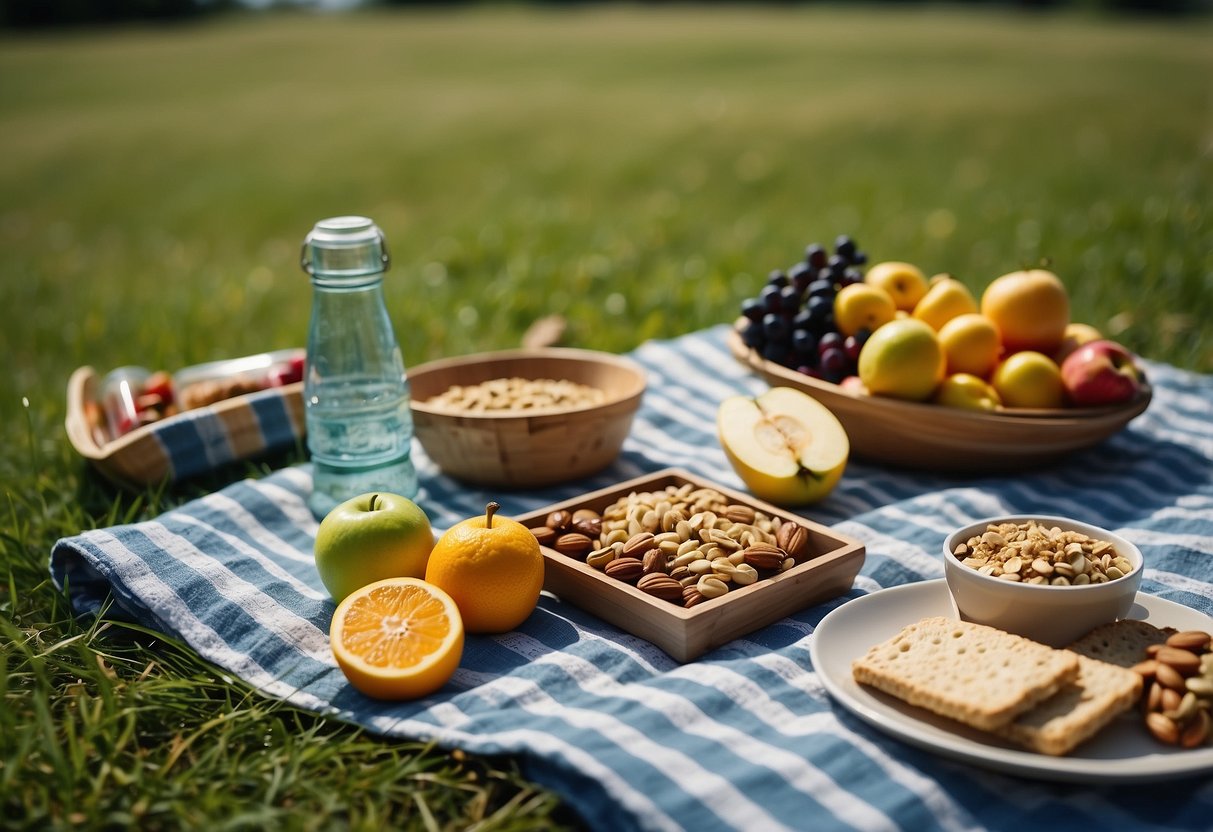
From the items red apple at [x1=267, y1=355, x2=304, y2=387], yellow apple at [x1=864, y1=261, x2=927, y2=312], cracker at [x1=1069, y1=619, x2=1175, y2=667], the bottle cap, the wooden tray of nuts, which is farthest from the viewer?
red apple at [x1=267, y1=355, x2=304, y2=387]

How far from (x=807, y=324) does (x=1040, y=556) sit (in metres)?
1.37

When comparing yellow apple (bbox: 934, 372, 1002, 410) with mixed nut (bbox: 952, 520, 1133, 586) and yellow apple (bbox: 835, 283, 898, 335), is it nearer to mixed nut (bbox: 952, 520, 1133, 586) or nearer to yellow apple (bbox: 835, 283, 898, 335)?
yellow apple (bbox: 835, 283, 898, 335)

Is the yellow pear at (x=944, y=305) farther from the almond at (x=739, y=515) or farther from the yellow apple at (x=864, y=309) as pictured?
the almond at (x=739, y=515)

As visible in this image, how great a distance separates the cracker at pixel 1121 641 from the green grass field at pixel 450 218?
1032 millimetres

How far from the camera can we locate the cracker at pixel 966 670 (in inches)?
69.3

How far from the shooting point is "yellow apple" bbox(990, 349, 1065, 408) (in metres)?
3.08

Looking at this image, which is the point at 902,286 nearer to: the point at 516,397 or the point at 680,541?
the point at 516,397

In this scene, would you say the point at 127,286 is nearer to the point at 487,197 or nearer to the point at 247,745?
the point at 487,197

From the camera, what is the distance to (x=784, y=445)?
9.61ft

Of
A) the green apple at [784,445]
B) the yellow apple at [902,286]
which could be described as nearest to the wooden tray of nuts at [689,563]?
the green apple at [784,445]

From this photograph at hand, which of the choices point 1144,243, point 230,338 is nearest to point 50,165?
point 230,338

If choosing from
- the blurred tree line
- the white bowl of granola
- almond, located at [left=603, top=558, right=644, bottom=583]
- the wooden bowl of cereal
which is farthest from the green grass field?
the blurred tree line

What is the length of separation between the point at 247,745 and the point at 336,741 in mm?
176

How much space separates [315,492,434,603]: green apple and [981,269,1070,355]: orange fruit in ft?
6.19
